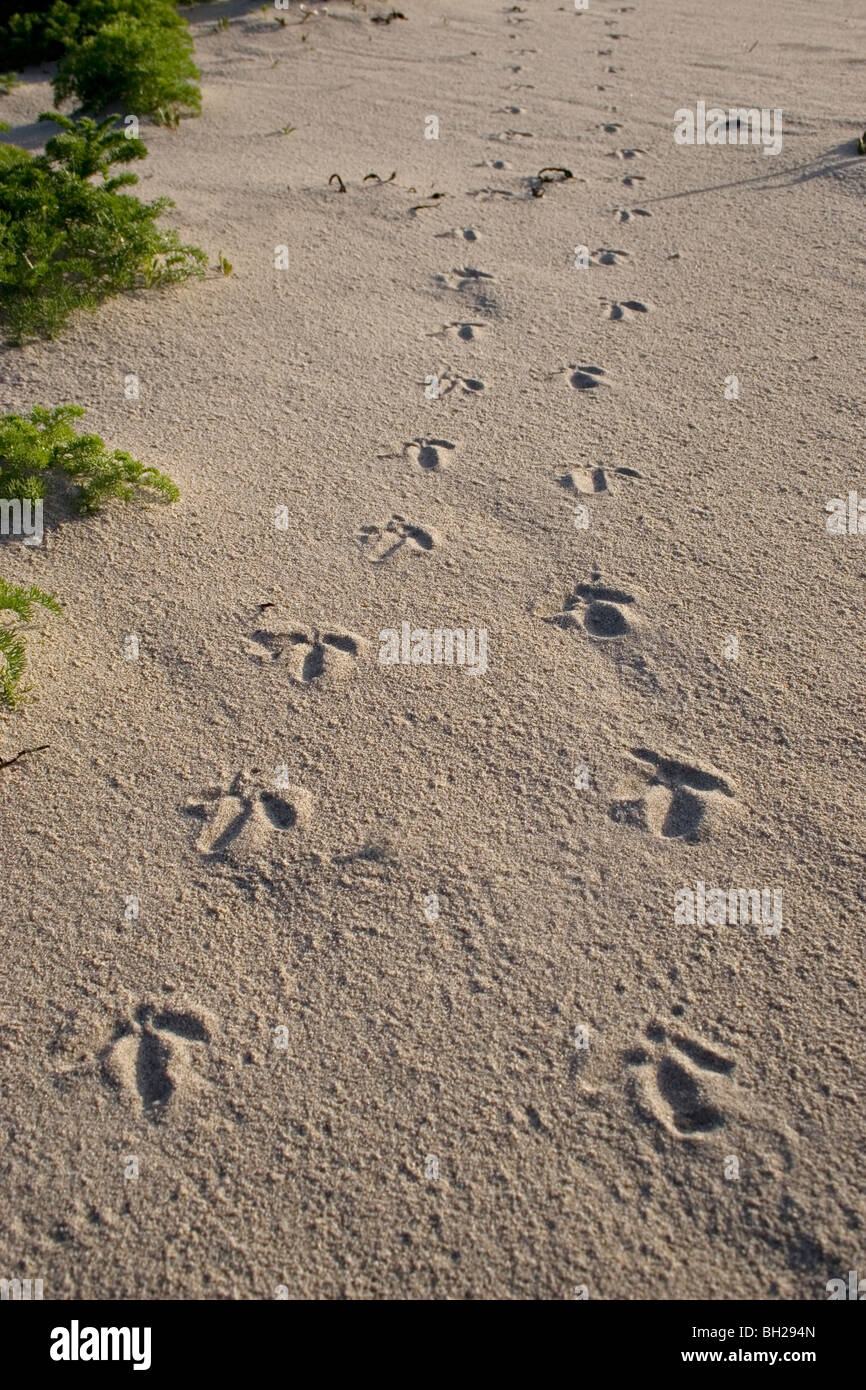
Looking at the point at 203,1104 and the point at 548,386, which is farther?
the point at 548,386

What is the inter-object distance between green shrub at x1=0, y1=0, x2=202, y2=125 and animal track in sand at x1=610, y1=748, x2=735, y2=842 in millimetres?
4560

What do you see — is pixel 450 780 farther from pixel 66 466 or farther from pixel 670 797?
pixel 66 466

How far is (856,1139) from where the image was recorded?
168cm

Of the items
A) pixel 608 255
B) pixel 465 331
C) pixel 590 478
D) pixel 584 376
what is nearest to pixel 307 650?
pixel 590 478

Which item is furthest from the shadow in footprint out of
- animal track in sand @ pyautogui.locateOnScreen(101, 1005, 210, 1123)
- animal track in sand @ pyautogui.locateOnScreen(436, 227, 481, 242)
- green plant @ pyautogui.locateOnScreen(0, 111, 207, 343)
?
animal track in sand @ pyautogui.locateOnScreen(436, 227, 481, 242)

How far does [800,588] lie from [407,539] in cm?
104

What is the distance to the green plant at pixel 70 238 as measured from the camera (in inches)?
144

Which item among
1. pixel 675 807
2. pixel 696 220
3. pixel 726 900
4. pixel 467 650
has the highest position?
pixel 696 220

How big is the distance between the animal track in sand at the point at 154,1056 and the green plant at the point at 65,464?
1542 millimetres

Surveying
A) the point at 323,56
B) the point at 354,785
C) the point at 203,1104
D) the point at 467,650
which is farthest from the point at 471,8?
the point at 203,1104

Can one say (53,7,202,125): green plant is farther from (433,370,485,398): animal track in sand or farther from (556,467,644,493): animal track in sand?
(556,467,644,493): animal track in sand

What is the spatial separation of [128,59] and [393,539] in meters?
3.59

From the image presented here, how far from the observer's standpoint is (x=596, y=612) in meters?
2.68

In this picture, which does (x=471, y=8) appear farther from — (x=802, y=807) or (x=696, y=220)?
(x=802, y=807)
